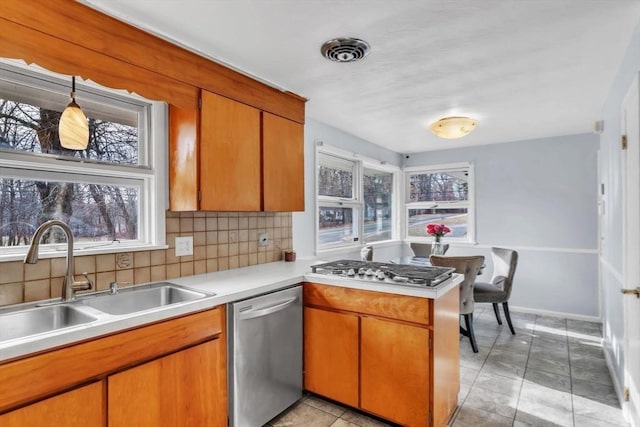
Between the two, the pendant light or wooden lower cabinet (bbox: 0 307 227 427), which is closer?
wooden lower cabinet (bbox: 0 307 227 427)

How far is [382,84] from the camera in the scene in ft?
8.34

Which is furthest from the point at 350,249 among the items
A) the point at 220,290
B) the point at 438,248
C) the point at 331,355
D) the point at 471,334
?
the point at 220,290

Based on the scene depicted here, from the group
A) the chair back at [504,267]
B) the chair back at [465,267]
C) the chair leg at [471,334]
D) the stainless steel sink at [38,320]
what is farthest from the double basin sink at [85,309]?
the chair back at [504,267]

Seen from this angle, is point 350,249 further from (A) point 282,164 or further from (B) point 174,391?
(B) point 174,391

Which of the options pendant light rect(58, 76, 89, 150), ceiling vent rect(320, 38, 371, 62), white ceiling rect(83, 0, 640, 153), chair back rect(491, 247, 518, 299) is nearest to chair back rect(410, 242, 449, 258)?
chair back rect(491, 247, 518, 299)

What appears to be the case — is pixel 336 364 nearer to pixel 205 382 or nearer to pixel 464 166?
pixel 205 382

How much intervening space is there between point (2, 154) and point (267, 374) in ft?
5.77

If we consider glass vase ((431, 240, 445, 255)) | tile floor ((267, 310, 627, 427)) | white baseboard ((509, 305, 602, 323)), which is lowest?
tile floor ((267, 310, 627, 427))

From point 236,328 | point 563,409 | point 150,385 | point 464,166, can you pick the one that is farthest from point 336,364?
point 464,166

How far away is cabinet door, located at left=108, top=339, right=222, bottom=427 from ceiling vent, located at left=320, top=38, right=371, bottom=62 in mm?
1758

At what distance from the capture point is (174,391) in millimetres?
1595

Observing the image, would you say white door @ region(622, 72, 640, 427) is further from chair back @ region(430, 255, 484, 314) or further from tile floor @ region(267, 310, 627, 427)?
chair back @ region(430, 255, 484, 314)

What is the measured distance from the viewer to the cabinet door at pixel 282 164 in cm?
249

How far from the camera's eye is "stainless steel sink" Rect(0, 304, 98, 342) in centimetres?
146
